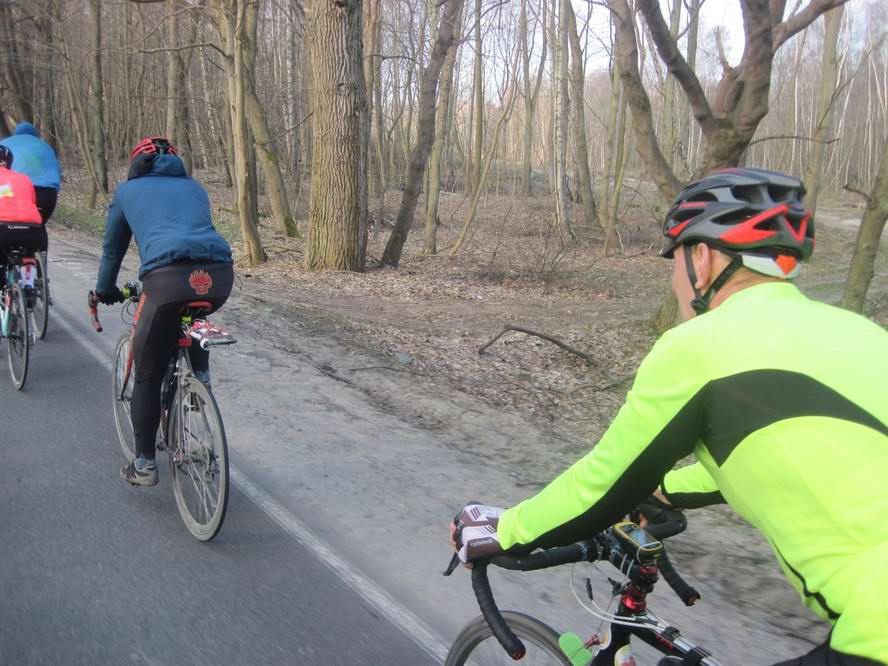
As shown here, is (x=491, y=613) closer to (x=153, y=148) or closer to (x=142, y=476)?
(x=142, y=476)

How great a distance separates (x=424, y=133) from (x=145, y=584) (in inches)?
624

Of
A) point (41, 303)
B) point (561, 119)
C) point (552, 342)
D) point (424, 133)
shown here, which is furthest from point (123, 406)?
point (561, 119)

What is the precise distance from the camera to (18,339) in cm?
693

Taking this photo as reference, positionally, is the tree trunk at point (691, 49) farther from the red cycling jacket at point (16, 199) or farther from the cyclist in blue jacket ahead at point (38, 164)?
the red cycling jacket at point (16, 199)

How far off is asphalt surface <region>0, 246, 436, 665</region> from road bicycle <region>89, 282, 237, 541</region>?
16cm

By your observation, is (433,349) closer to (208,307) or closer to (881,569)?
(208,307)

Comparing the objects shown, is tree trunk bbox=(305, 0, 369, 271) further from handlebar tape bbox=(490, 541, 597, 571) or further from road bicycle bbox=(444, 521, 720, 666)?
handlebar tape bbox=(490, 541, 597, 571)

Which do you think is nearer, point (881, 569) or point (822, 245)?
point (881, 569)

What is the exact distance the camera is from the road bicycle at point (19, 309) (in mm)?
6738

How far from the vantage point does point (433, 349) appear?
411 inches

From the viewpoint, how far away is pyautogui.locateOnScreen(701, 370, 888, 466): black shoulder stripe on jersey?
1.42m

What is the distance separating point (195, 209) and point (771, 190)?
352 cm

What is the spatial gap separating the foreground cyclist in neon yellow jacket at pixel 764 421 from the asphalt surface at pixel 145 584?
1840 millimetres

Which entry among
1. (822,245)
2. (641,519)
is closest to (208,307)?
(641,519)
